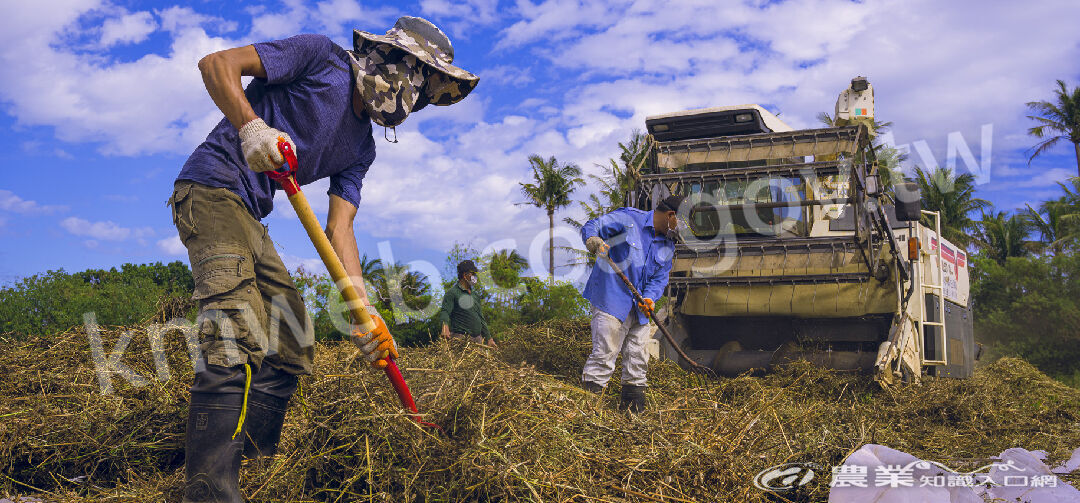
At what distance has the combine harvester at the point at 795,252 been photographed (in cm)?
633

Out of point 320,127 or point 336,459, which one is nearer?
point 336,459

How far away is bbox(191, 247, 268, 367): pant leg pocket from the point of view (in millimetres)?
2312

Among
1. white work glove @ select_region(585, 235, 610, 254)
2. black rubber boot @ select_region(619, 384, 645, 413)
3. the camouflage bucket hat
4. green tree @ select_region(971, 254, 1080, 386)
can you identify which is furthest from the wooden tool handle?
green tree @ select_region(971, 254, 1080, 386)

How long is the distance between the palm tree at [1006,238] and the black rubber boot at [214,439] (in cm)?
3870

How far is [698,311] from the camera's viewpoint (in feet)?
21.9

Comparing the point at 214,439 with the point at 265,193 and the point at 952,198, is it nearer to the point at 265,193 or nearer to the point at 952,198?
the point at 265,193

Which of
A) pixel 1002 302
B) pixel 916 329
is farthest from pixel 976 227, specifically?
pixel 916 329

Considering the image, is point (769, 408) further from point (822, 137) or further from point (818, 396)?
point (822, 137)

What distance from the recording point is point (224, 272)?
234cm

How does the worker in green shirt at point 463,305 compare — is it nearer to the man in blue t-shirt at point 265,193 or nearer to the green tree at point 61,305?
the green tree at point 61,305

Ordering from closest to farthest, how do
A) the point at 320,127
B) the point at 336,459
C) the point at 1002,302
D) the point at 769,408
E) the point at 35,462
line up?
the point at 336,459 → the point at 320,127 → the point at 35,462 → the point at 769,408 → the point at 1002,302

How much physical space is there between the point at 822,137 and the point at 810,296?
149cm

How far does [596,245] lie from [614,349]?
0.72 meters

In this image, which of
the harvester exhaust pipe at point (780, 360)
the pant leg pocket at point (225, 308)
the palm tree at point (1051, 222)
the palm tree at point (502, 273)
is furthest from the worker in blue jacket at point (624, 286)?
the palm tree at point (1051, 222)
